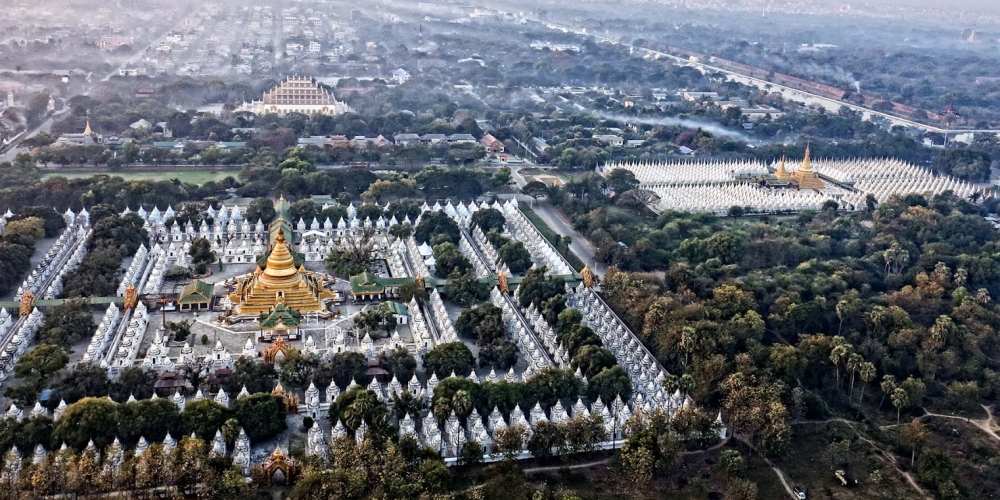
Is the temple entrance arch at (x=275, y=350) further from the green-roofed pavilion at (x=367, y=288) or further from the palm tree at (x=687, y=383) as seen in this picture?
the palm tree at (x=687, y=383)

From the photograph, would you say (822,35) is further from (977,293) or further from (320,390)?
(320,390)

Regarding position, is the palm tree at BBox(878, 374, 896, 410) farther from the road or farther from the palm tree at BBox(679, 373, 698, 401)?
the road

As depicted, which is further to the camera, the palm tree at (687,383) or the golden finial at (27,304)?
the golden finial at (27,304)

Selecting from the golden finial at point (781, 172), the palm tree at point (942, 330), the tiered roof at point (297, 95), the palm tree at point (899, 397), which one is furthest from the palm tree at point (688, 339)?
the tiered roof at point (297, 95)

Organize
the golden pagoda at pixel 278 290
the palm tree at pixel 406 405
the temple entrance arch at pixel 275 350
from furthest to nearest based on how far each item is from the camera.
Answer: the golden pagoda at pixel 278 290, the temple entrance arch at pixel 275 350, the palm tree at pixel 406 405

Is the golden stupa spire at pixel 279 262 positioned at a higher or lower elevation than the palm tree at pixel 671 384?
lower

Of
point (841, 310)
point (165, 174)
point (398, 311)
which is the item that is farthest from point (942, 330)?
point (165, 174)

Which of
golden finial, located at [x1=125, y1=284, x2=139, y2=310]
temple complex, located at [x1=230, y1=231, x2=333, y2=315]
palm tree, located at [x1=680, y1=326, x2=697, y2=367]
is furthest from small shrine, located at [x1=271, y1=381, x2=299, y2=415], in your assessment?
palm tree, located at [x1=680, y1=326, x2=697, y2=367]
